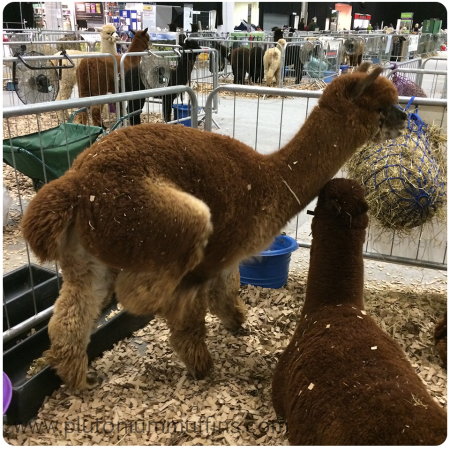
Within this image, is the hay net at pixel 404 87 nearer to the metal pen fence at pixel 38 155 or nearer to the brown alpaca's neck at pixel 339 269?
the metal pen fence at pixel 38 155

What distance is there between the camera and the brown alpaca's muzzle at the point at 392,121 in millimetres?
2113

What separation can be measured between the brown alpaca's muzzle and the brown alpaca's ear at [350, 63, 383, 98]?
0.58 feet

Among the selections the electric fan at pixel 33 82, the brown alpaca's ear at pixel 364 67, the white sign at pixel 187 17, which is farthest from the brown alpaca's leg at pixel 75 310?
the white sign at pixel 187 17

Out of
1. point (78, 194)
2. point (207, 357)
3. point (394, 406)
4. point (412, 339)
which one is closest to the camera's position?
point (394, 406)

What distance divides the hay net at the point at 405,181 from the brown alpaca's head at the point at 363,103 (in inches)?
27.4

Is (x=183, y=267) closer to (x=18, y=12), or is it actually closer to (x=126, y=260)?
(x=126, y=260)

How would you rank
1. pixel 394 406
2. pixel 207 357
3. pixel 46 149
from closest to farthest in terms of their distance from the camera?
1. pixel 394 406
2. pixel 207 357
3. pixel 46 149

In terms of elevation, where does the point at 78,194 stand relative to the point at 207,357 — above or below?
above

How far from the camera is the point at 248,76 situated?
1413 cm

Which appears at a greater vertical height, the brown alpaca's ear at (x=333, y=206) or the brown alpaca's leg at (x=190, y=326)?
the brown alpaca's ear at (x=333, y=206)

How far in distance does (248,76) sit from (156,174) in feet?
43.4

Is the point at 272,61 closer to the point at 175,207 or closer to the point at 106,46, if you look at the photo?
the point at 106,46

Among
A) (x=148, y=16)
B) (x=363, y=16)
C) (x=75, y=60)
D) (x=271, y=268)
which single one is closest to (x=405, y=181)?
(x=271, y=268)

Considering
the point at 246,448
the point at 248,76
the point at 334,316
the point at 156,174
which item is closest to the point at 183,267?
the point at 156,174
